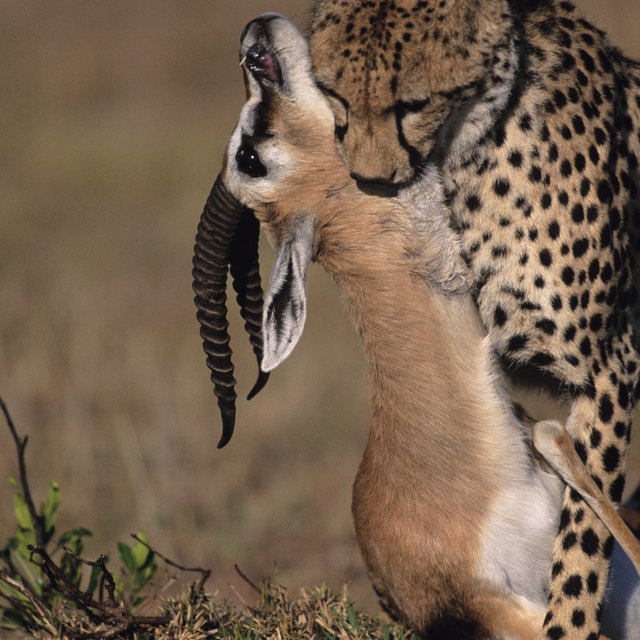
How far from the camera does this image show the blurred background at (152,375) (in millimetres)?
5625

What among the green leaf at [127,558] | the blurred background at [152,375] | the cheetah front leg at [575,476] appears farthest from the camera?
the blurred background at [152,375]

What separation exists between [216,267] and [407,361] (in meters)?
0.61

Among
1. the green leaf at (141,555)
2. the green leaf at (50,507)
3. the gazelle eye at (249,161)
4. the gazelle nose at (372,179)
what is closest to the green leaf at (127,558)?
the green leaf at (141,555)

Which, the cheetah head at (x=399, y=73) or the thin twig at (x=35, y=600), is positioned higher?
the cheetah head at (x=399, y=73)

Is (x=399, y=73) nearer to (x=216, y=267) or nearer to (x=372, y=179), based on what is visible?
(x=372, y=179)

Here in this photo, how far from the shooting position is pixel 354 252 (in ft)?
12.5

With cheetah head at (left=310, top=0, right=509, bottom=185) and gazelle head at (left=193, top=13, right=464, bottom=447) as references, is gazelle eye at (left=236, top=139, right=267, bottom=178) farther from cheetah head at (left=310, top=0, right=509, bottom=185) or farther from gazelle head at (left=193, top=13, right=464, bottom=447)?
cheetah head at (left=310, top=0, right=509, bottom=185)

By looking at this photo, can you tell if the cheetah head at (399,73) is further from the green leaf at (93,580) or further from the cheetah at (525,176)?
the green leaf at (93,580)

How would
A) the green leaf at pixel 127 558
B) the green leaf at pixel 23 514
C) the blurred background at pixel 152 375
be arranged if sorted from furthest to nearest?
the blurred background at pixel 152 375, the green leaf at pixel 23 514, the green leaf at pixel 127 558

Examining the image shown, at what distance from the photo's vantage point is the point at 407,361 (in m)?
3.86

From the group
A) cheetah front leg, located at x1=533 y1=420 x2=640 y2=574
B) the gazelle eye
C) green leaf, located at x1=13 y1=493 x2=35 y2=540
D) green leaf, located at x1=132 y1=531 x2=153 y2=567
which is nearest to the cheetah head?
the gazelle eye

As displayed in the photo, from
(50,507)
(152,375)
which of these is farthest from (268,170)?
(152,375)

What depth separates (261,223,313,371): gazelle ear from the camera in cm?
349

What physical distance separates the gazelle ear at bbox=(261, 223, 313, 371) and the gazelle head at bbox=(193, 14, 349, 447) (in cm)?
8
